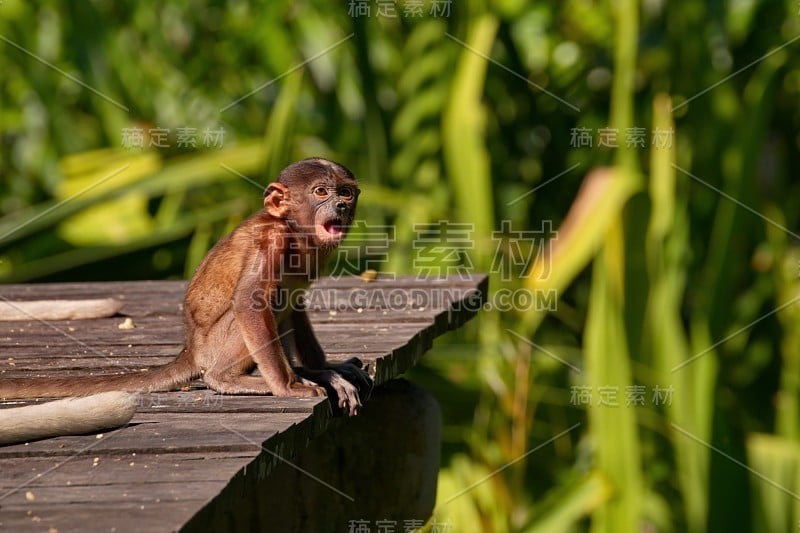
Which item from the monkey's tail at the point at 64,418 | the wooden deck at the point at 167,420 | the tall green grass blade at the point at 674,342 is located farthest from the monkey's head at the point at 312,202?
the tall green grass blade at the point at 674,342

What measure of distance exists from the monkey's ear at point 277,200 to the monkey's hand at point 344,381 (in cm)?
39

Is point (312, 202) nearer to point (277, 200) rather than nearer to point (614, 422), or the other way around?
point (277, 200)

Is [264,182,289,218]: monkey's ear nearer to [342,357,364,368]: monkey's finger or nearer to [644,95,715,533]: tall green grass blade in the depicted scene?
[342,357,364,368]: monkey's finger

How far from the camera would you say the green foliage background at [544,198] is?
4398 mm

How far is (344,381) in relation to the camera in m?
2.53

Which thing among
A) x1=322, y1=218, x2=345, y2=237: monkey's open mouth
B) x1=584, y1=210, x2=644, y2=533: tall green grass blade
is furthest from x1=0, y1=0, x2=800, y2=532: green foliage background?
x1=322, y1=218, x2=345, y2=237: monkey's open mouth

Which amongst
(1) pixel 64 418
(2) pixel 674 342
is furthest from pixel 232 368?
(2) pixel 674 342

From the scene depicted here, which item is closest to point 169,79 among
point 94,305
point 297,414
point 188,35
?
point 188,35

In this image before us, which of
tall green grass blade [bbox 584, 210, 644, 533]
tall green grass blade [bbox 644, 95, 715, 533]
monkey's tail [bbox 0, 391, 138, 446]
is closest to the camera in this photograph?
monkey's tail [bbox 0, 391, 138, 446]

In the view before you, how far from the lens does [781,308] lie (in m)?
5.17

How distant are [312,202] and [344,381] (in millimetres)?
538

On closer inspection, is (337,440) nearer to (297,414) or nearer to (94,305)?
(94,305)

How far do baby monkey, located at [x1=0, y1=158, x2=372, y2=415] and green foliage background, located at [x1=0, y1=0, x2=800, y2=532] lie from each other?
150cm

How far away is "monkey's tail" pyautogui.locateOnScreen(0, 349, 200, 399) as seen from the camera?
2.44 metres
